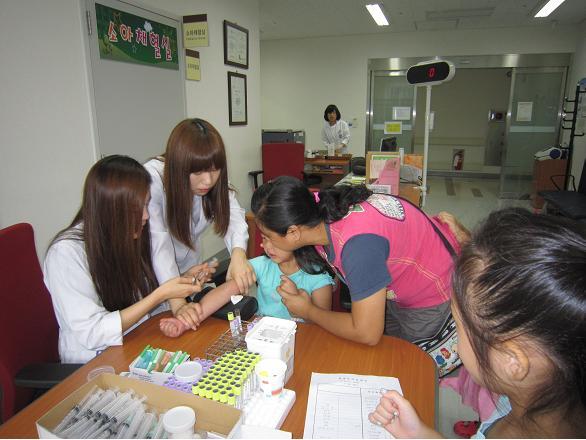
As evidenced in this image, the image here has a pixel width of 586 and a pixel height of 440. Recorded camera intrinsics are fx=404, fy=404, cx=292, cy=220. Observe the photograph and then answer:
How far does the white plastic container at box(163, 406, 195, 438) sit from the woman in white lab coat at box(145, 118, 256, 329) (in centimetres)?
59

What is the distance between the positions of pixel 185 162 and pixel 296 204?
0.56 m

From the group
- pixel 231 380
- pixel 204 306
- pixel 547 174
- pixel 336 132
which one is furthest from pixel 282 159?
pixel 547 174

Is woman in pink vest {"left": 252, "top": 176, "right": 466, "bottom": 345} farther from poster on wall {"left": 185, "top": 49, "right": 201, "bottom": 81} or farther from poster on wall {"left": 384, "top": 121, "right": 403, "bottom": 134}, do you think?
poster on wall {"left": 384, "top": 121, "right": 403, "bottom": 134}

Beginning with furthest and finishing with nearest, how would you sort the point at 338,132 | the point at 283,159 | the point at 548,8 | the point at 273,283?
the point at 338,132 < the point at 548,8 < the point at 283,159 < the point at 273,283

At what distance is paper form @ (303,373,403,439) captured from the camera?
91cm

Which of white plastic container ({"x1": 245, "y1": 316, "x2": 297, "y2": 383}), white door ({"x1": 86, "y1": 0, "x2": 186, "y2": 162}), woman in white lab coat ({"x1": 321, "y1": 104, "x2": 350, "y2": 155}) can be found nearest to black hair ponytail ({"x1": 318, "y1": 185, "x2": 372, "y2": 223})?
white plastic container ({"x1": 245, "y1": 316, "x2": 297, "y2": 383})

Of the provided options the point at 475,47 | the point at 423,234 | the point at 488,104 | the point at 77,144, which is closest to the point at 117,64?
the point at 77,144

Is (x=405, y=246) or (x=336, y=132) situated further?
(x=336, y=132)

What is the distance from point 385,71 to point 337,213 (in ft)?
22.8

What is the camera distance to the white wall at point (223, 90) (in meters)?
3.61

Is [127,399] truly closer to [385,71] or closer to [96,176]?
[96,176]

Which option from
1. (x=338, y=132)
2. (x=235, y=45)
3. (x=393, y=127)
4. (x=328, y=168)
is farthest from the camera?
(x=393, y=127)

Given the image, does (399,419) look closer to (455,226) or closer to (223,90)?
(455,226)

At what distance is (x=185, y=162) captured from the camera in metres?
1.56
